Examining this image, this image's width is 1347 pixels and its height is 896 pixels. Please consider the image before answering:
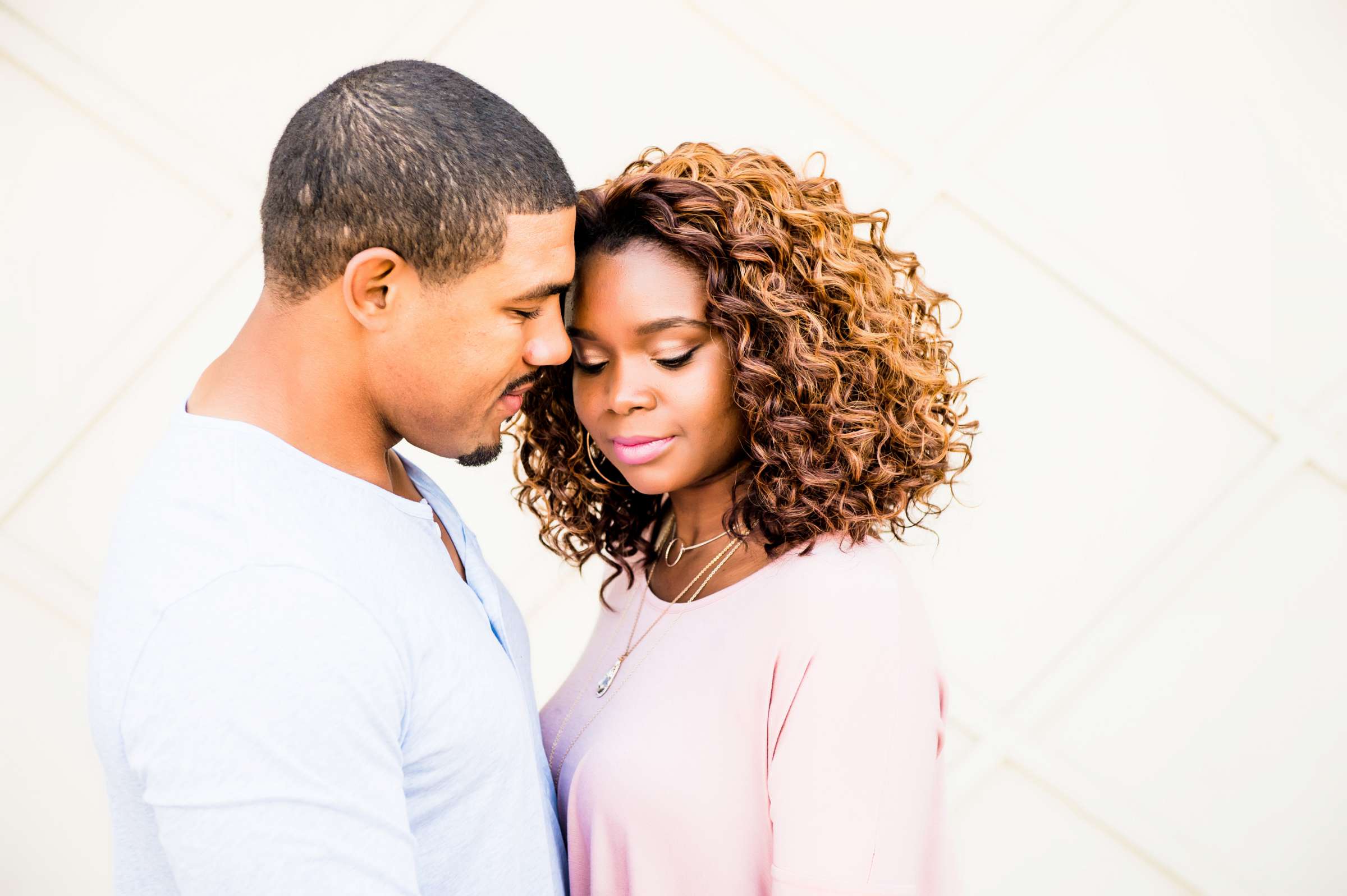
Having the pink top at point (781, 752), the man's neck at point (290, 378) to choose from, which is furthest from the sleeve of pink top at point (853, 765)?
the man's neck at point (290, 378)

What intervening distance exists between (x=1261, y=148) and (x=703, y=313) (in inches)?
60.9

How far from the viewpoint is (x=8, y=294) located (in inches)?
82.9

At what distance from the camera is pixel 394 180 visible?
1008 millimetres

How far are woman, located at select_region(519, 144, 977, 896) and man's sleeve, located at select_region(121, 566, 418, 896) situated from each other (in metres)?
0.47

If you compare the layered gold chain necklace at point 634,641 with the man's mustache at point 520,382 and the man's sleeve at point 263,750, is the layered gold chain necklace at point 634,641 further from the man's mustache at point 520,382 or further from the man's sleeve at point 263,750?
the man's sleeve at point 263,750

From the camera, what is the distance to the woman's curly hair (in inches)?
50.6

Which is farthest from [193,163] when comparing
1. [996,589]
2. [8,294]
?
[996,589]

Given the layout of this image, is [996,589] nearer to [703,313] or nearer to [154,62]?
[703,313]

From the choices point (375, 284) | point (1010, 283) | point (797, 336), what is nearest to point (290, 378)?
point (375, 284)

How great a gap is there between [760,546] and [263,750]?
0.78 metres

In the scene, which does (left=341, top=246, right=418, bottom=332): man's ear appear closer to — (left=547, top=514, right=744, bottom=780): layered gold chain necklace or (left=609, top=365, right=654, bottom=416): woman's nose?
(left=609, top=365, right=654, bottom=416): woman's nose

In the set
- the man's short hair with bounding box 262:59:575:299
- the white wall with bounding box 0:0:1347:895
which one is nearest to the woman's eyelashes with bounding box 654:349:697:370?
the man's short hair with bounding box 262:59:575:299

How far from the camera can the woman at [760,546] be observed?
118cm

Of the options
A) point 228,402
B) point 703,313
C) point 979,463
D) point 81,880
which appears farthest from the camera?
point 81,880
